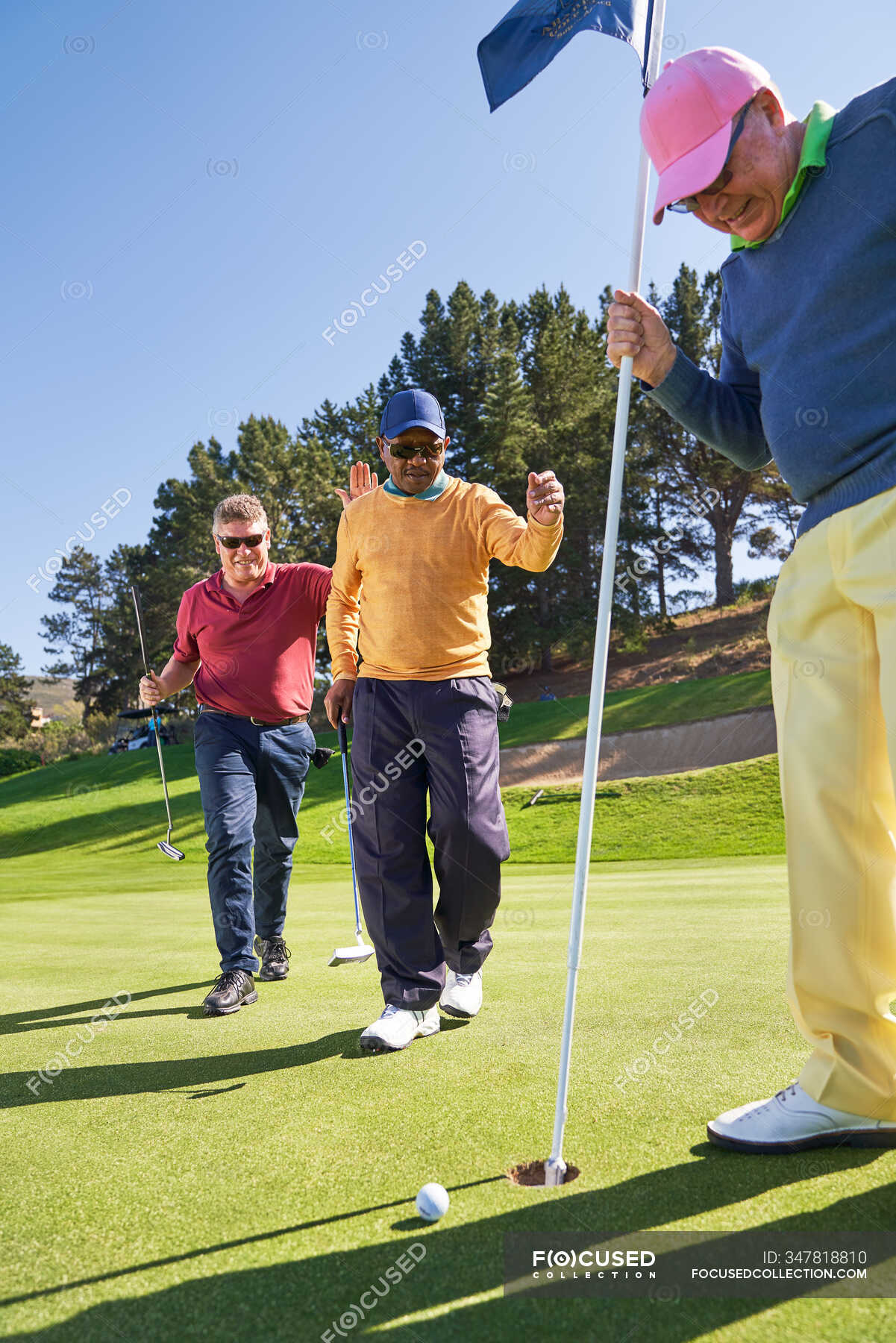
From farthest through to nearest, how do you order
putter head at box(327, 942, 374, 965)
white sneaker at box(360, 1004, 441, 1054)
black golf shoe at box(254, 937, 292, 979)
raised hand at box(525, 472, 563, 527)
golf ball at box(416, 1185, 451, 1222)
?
black golf shoe at box(254, 937, 292, 979), putter head at box(327, 942, 374, 965), raised hand at box(525, 472, 563, 527), white sneaker at box(360, 1004, 441, 1054), golf ball at box(416, 1185, 451, 1222)

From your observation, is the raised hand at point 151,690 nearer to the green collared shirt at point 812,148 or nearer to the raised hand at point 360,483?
the raised hand at point 360,483

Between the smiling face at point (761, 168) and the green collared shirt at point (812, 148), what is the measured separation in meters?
0.02

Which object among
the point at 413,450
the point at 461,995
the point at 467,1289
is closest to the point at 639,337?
the point at 413,450

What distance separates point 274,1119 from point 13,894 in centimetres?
1145

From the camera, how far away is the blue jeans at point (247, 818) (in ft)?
14.5

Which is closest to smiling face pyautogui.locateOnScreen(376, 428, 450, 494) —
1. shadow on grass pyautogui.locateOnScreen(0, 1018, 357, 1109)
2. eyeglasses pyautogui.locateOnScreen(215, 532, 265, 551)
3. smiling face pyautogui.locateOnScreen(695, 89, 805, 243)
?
eyeglasses pyautogui.locateOnScreen(215, 532, 265, 551)

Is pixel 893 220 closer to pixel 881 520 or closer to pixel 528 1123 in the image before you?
pixel 881 520

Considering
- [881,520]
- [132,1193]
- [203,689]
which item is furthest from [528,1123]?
[203,689]

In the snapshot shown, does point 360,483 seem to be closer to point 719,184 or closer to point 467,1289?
point 719,184

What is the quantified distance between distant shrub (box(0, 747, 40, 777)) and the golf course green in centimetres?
3650

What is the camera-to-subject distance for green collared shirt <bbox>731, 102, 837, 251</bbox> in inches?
83.3

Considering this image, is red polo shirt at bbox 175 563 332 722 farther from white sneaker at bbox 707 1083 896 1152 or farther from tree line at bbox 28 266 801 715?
tree line at bbox 28 266 801 715

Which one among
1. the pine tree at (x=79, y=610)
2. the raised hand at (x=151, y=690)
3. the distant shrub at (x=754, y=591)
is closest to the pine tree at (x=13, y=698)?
the pine tree at (x=79, y=610)

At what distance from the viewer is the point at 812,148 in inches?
83.4
